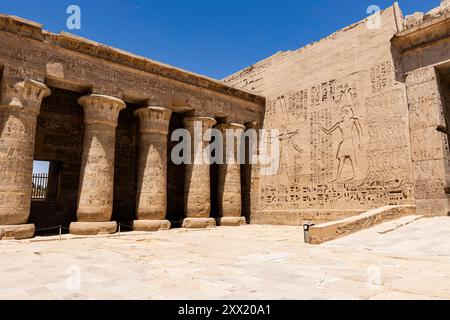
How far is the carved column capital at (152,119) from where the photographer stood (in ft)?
35.0

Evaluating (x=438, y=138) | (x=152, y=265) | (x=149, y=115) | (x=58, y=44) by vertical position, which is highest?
(x=58, y=44)

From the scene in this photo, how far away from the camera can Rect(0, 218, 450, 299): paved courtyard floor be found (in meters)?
2.89

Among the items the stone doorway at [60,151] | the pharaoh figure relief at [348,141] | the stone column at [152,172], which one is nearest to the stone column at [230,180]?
the stone column at [152,172]

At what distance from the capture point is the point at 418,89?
971 cm

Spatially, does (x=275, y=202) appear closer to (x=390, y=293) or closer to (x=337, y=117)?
(x=337, y=117)

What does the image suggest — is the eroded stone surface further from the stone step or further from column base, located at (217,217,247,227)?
the stone step

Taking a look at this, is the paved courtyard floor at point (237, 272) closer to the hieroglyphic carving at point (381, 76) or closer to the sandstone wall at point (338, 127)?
the sandstone wall at point (338, 127)

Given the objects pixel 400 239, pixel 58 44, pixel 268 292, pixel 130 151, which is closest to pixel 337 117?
pixel 400 239

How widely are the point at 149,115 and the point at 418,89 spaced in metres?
8.12

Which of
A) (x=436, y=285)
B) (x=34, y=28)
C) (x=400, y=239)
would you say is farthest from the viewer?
(x=34, y=28)

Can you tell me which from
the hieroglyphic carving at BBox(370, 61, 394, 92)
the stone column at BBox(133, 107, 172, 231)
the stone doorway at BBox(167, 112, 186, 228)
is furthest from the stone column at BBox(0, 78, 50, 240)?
the hieroglyphic carving at BBox(370, 61, 394, 92)

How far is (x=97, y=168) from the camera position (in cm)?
916

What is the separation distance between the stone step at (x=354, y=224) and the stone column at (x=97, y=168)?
559 cm

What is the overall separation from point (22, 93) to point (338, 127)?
370 inches
